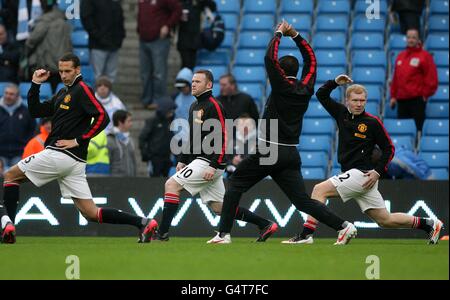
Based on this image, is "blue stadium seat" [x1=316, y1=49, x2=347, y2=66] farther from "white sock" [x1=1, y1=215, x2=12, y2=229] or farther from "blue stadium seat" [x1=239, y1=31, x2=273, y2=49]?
"white sock" [x1=1, y1=215, x2=12, y2=229]

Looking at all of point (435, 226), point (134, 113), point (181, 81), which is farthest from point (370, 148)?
point (134, 113)

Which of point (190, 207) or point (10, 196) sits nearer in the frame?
point (10, 196)

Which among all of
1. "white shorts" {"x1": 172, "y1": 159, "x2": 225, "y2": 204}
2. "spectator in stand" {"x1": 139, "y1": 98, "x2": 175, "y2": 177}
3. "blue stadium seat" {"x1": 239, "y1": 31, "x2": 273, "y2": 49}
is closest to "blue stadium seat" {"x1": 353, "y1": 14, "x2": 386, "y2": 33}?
"blue stadium seat" {"x1": 239, "y1": 31, "x2": 273, "y2": 49}

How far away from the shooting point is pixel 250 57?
2059 cm

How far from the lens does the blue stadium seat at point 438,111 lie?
19.9 metres

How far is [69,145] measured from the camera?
41.8 ft

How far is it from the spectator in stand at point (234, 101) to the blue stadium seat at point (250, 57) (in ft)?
8.81

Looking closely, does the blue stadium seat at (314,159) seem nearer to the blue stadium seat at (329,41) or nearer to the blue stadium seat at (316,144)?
the blue stadium seat at (316,144)

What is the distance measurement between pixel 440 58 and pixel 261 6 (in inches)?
138

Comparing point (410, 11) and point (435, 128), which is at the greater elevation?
point (410, 11)

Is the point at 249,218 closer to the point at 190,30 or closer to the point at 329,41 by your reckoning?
the point at 190,30

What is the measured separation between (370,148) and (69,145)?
11.7 feet

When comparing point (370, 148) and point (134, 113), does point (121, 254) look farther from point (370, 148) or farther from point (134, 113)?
point (134, 113)

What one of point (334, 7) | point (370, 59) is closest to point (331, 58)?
point (370, 59)
